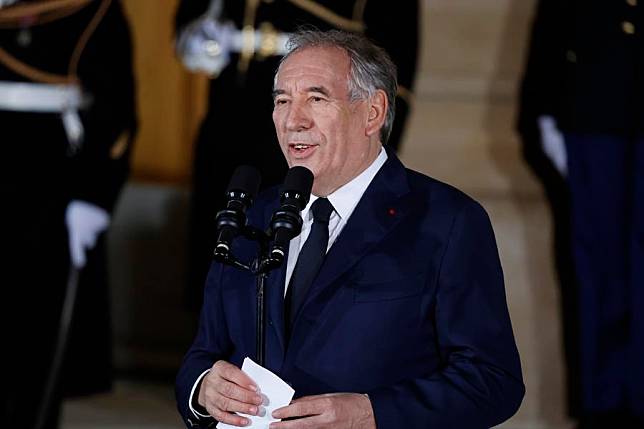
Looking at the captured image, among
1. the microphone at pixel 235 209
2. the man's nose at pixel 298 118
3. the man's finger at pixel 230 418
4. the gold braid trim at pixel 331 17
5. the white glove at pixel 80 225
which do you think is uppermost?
the gold braid trim at pixel 331 17

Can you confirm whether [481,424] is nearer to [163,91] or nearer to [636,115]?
[636,115]

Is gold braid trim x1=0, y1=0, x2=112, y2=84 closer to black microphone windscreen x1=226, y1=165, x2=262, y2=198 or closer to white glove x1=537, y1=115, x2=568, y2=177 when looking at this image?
white glove x1=537, y1=115, x2=568, y2=177

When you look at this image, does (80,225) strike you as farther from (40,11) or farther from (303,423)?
(303,423)

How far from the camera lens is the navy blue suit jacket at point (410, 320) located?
2453 millimetres

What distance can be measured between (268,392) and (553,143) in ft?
7.70

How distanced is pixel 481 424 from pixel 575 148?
6.97 feet

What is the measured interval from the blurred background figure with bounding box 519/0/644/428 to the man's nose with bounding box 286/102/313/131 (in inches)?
80.3

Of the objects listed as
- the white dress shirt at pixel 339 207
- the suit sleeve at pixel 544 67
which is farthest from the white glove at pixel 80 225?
the white dress shirt at pixel 339 207

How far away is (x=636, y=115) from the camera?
4387 mm

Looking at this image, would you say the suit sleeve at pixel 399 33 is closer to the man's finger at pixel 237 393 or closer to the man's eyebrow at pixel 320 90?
the man's eyebrow at pixel 320 90

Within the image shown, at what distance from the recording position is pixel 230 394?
2.45 metres

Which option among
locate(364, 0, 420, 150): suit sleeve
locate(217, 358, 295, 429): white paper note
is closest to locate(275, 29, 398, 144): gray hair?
locate(217, 358, 295, 429): white paper note

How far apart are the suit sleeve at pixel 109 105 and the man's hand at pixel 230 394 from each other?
2272 mm

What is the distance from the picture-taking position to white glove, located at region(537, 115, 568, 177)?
14.9ft
